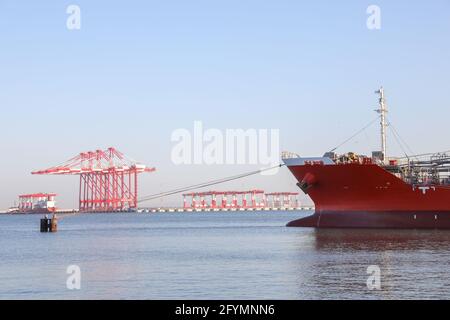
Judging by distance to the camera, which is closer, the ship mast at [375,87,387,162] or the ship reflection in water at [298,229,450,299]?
the ship reflection in water at [298,229,450,299]

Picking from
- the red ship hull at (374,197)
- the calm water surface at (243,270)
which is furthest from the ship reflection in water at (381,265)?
the red ship hull at (374,197)

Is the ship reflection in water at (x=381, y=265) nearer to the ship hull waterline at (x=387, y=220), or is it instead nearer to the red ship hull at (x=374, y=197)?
the ship hull waterline at (x=387, y=220)

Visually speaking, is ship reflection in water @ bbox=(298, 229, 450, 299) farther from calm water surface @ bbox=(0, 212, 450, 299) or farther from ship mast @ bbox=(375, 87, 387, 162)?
ship mast @ bbox=(375, 87, 387, 162)

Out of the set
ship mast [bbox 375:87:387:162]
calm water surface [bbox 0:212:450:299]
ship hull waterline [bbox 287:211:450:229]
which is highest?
ship mast [bbox 375:87:387:162]

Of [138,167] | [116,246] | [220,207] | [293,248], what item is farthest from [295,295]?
[220,207]

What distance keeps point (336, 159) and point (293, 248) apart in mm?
9628

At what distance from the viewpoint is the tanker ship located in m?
38.0

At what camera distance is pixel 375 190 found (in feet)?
125

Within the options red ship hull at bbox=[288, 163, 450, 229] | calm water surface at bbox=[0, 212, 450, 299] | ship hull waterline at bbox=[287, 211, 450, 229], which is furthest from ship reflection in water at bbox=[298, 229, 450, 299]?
red ship hull at bbox=[288, 163, 450, 229]

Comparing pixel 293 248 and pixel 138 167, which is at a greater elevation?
pixel 138 167

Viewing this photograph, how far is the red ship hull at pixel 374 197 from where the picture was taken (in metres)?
37.9
